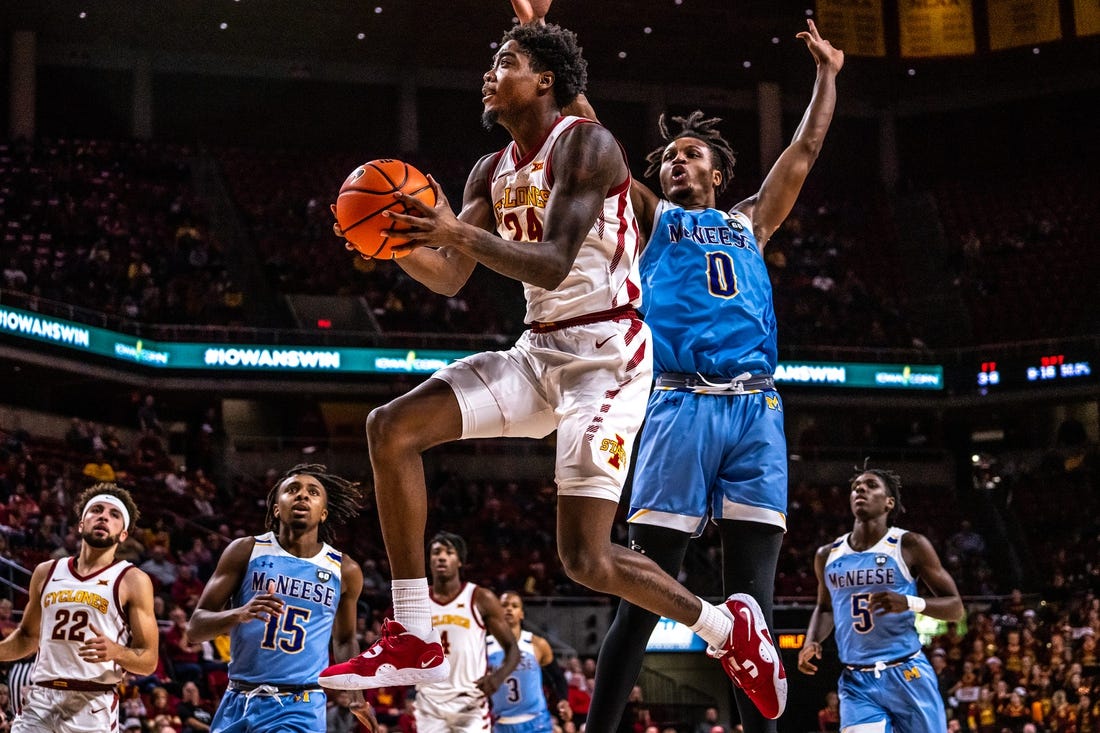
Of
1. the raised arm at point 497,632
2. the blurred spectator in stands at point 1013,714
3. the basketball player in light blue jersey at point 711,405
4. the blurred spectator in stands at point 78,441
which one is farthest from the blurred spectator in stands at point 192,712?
the blurred spectator in stands at point 78,441

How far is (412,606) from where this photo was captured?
15.6 feet

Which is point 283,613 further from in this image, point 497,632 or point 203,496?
point 203,496

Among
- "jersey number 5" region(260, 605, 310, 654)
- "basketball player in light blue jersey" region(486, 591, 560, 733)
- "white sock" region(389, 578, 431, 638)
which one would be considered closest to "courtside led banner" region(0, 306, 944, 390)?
"basketball player in light blue jersey" region(486, 591, 560, 733)

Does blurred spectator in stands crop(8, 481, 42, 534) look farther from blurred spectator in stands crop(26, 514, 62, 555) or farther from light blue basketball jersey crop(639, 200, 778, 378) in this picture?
light blue basketball jersey crop(639, 200, 778, 378)

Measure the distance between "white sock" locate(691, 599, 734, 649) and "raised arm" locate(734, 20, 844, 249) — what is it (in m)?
1.88

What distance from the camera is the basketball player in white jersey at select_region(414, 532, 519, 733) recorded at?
1048 centimetres

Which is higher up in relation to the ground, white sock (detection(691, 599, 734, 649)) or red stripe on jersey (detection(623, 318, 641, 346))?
red stripe on jersey (detection(623, 318, 641, 346))

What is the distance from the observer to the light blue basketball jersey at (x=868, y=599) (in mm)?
8086

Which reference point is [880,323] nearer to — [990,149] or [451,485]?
[990,149]

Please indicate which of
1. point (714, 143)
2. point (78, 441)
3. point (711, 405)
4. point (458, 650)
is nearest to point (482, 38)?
point (78, 441)

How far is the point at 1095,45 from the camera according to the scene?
30.3 meters

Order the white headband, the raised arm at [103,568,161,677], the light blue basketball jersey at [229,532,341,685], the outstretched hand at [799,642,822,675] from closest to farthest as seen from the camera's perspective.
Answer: the light blue basketball jersey at [229,532,341,685] → the raised arm at [103,568,161,677] → the outstretched hand at [799,642,822,675] → the white headband

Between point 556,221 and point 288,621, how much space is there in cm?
371

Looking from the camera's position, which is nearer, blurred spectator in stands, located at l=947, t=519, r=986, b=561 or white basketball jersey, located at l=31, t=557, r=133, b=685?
white basketball jersey, located at l=31, t=557, r=133, b=685
